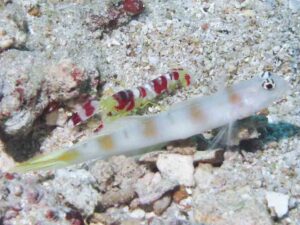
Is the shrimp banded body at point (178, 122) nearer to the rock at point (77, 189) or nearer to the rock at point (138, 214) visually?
the rock at point (77, 189)

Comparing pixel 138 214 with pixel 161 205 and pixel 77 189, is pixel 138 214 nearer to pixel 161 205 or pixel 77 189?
pixel 161 205

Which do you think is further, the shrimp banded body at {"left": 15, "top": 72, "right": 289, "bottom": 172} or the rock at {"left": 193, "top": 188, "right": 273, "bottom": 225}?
the shrimp banded body at {"left": 15, "top": 72, "right": 289, "bottom": 172}

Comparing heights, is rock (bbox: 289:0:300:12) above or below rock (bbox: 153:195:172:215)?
above

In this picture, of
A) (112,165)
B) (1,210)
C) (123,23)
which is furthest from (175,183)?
(123,23)

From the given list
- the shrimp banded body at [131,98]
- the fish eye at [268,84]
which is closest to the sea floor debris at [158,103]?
the shrimp banded body at [131,98]

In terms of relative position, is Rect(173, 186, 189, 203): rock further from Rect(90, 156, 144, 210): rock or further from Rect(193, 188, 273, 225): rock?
Rect(90, 156, 144, 210): rock

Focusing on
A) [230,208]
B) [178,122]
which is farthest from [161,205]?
[178,122]

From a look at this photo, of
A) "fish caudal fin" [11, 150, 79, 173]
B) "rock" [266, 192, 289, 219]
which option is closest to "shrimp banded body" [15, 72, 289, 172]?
"fish caudal fin" [11, 150, 79, 173]
